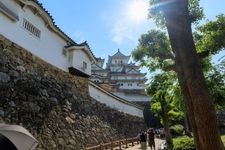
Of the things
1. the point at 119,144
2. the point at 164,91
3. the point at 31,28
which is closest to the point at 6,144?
the point at 31,28

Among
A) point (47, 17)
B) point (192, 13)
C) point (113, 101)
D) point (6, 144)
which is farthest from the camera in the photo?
point (113, 101)

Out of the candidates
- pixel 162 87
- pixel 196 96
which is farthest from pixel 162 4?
pixel 162 87

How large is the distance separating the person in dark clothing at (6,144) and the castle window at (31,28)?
11089 millimetres

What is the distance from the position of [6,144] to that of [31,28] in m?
11.7

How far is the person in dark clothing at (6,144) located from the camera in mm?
5731

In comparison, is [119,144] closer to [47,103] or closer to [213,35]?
[47,103]

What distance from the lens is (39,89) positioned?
52.2 feet

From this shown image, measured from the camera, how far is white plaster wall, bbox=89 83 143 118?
79.2ft

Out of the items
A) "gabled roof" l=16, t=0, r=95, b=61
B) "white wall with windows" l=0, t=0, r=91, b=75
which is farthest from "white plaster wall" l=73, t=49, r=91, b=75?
"gabled roof" l=16, t=0, r=95, b=61

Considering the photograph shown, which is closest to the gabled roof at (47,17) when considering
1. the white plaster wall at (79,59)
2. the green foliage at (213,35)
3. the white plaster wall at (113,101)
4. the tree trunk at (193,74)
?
the white plaster wall at (79,59)

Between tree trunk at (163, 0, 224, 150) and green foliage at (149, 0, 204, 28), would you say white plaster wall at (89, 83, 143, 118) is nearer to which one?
green foliage at (149, 0, 204, 28)

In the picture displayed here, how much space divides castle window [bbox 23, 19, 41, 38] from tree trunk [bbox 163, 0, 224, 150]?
Result: 34.3ft

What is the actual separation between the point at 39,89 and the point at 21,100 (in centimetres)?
212

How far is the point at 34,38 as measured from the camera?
16.9 meters
